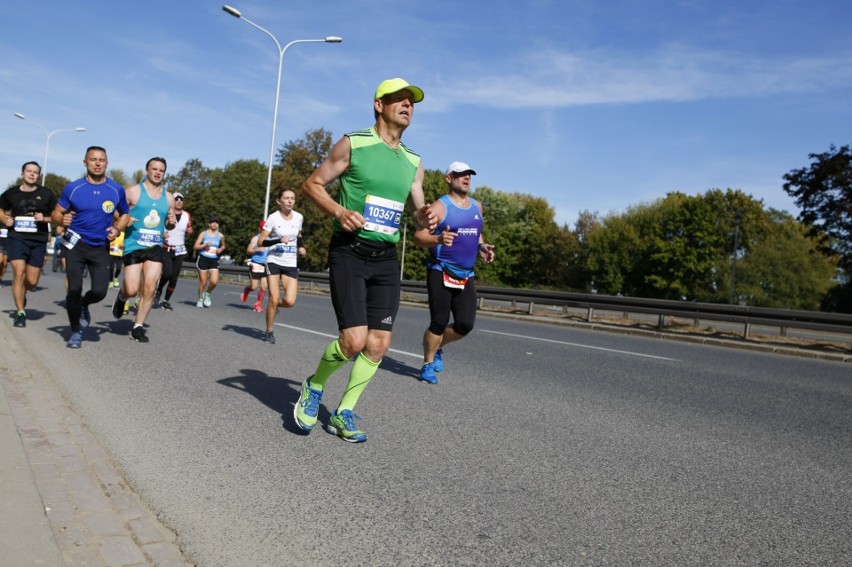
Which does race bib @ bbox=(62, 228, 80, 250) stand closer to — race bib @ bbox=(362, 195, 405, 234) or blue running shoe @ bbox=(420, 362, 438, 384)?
blue running shoe @ bbox=(420, 362, 438, 384)

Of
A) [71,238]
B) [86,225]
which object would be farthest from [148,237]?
[71,238]

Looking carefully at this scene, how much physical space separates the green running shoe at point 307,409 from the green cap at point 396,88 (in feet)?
6.46

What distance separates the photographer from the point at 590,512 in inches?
143

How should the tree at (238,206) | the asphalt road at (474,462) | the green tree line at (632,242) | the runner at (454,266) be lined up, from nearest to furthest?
the asphalt road at (474,462) → the runner at (454,266) → the green tree line at (632,242) → the tree at (238,206)

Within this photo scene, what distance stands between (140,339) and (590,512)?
7.01m

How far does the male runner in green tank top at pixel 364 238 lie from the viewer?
4.81 metres

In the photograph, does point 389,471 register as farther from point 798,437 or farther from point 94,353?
point 94,353

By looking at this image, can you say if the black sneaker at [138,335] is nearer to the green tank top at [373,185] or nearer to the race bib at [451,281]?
the race bib at [451,281]

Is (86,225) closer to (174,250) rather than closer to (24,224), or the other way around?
(24,224)

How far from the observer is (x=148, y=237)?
369 inches

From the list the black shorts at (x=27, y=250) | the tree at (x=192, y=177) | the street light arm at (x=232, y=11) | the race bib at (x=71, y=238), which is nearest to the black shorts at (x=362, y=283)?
the race bib at (x=71, y=238)

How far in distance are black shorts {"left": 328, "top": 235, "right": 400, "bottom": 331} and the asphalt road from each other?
0.79 m

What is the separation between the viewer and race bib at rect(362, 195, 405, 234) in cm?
486

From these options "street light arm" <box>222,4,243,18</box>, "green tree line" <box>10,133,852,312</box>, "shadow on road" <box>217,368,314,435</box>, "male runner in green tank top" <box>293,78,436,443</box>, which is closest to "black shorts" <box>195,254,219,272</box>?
"shadow on road" <box>217,368,314,435</box>
